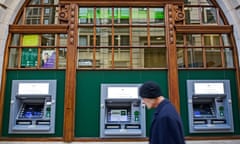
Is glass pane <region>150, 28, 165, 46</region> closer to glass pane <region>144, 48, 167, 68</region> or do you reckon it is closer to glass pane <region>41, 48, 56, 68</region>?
glass pane <region>144, 48, 167, 68</region>

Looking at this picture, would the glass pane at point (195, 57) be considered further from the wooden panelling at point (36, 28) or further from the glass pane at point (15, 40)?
the glass pane at point (15, 40)

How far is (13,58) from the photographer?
21.4 ft

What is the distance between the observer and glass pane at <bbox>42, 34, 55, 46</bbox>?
6.54 metres

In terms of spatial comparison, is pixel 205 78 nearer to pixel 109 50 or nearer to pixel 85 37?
pixel 109 50

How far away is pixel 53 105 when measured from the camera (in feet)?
20.1

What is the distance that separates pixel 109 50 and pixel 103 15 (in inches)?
35.5

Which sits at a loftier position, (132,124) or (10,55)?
(10,55)

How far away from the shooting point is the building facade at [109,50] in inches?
244

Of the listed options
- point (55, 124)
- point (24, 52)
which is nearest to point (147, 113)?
point (55, 124)

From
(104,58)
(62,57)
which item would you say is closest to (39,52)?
(62,57)

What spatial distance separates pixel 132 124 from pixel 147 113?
421 millimetres

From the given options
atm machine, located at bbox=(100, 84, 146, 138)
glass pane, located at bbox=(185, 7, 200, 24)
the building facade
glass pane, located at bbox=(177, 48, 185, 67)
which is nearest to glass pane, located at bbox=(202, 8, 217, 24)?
the building facade

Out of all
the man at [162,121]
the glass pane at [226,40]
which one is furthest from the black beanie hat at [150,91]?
the glass pane at [226,40]

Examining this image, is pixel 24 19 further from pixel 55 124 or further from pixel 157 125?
pixel 157 125
